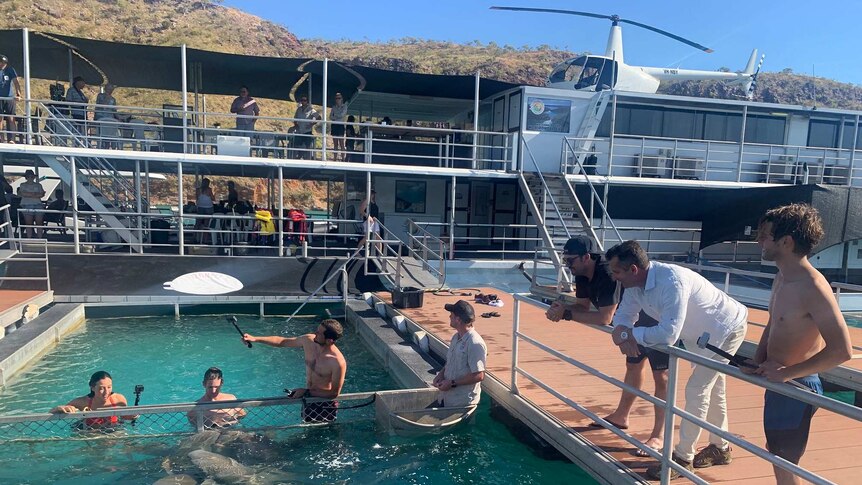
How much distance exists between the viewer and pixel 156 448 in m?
5.01

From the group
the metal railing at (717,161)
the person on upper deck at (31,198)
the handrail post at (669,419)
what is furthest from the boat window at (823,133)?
the person on upper deck at (31,198)

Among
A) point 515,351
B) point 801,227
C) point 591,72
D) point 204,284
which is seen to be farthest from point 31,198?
point 591,72

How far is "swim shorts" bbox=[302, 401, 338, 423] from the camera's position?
17.4 ft

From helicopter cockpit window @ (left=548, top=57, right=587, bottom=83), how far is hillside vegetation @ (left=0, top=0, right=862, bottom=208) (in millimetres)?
24743

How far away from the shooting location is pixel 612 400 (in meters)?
5.51

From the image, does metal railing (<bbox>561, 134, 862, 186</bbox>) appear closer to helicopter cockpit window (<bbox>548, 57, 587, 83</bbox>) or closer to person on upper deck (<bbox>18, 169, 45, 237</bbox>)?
helicopter cockpit window (<bbox>548, 57, 587, 83</bbox>)

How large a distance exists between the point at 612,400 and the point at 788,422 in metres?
2.78

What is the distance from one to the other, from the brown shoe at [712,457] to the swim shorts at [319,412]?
3234mm

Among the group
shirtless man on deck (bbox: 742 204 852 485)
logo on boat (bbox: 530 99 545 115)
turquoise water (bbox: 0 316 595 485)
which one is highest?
logo on boat (bbox: 530 99 545 115)

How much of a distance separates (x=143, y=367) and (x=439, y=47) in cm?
8620

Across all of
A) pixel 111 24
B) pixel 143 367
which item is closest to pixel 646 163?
pixel 143 367

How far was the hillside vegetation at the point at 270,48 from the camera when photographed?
5038cm

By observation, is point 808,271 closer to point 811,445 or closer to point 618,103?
point 811,445

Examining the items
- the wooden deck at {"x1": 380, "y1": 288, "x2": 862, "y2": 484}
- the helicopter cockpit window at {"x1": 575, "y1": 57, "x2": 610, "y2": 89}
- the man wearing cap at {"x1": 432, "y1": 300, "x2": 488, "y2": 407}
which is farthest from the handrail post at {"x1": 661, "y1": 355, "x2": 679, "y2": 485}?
the helicopter cockpit window at {"x1": 575, "y1": 57, "x2": 610, "y2": 89}
